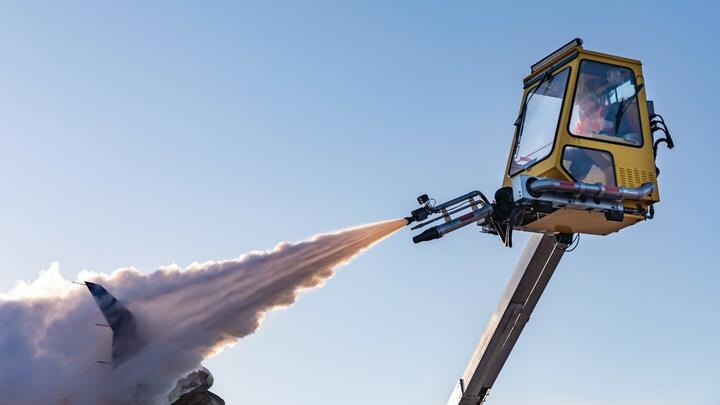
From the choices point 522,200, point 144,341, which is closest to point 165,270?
point 144,341

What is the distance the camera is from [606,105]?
53.0ft

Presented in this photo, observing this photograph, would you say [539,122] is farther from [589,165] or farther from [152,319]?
[152,319]

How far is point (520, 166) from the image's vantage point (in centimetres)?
1628

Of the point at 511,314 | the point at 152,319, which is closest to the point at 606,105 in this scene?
the point at 511,314

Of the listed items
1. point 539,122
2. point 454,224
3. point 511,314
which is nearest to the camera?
point 454,224

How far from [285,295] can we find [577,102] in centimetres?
642

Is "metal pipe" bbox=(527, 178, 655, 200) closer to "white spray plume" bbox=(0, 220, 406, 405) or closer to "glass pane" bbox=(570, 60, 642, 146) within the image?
"glass pane" bbox=(570, 60, 642, 146)

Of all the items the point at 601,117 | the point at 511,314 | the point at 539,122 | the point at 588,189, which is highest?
the point at 539,122

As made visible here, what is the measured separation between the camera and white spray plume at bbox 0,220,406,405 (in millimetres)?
14633

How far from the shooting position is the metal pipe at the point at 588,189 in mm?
14953

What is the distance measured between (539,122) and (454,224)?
2.51m

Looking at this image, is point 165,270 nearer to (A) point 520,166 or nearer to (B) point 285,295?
(B) point 285,295

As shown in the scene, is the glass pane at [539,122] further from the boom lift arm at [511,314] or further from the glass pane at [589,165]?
the boom lift arm at [511,314]

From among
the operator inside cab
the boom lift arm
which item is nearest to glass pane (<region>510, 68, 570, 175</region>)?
the operator inside cab
